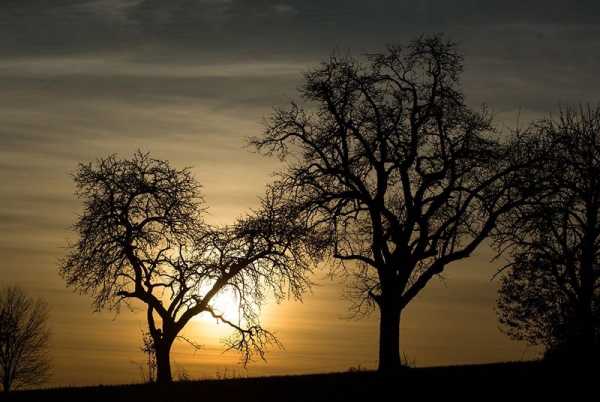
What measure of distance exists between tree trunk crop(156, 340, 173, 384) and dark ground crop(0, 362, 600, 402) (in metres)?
6.56

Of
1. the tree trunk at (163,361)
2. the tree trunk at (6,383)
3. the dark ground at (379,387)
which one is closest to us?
the dark ground at (379,387)

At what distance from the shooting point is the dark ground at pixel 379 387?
22.3 metres

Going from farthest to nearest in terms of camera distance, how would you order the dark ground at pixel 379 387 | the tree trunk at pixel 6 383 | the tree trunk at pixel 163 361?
the tree trunk at pixel 6 383, the tree trunk at pixel 163 361, the dark ground at pixel 379 387

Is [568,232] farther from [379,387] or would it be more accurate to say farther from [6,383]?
[6,383]

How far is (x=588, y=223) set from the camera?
37.1 m

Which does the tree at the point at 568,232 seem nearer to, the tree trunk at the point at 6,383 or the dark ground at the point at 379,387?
Result: the dark ground at the point at 379,387

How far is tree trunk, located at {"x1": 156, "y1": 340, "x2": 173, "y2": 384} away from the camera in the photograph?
36.4 m

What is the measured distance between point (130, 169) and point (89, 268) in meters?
4.56

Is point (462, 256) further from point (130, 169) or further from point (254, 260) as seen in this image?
point (130, 169)

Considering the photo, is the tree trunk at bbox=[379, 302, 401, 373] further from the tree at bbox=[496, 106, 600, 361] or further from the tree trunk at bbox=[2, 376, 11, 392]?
the tree trunk at bbox=[2, 376, 11, 392]

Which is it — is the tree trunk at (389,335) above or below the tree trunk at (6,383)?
above

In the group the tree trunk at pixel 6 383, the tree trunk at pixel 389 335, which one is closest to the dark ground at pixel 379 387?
the tree trunk at pixel 389 335

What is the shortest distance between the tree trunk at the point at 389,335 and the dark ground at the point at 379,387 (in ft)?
14.1

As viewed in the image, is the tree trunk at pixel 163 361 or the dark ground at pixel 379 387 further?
the tree trunk at pixel 163 361
